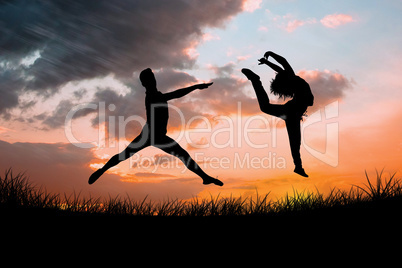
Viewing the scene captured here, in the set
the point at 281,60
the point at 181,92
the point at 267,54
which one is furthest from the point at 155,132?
the point at 281,60

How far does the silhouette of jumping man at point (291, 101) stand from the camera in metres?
6.86

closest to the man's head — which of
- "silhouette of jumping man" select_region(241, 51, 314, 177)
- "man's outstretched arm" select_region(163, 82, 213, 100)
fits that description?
"man's outstretched arm" select_region(163, 82, 213, 100)

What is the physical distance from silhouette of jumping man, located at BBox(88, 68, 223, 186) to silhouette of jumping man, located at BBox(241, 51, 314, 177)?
5.26 feet

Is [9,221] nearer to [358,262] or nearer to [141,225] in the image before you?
[141,225]

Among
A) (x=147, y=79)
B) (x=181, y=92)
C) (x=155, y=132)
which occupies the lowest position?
(x=155, y=132)

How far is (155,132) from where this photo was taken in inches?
251

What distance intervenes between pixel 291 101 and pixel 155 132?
2572 millimetres

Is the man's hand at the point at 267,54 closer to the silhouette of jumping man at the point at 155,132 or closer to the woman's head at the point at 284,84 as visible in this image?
the woman's head at the point at 284,84

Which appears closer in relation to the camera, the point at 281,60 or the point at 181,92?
the point at 181,92

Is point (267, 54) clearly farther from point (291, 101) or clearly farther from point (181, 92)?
point (181, 92)

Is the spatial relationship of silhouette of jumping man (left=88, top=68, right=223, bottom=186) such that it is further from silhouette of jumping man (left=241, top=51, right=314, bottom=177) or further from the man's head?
silhouette of jumping man (left=241, top=51, right=314, bottom=177)

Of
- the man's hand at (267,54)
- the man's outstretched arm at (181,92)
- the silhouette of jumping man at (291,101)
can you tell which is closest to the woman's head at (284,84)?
the silhouette of jumping man at (291,101)

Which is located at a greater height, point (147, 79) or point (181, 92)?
point (147, 79)

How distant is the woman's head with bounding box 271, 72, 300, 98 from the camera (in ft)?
22.6
